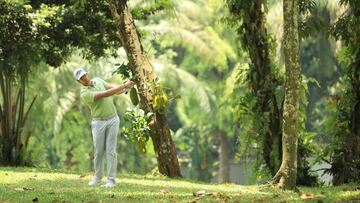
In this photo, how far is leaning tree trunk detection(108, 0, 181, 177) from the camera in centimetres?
1462

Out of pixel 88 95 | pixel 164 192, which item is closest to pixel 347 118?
pixel 164 192

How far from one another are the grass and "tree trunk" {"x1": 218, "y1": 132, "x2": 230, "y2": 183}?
2995cm

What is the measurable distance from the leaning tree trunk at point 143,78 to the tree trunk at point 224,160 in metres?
28.0

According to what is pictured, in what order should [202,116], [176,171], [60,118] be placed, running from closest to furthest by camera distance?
[176,171] → [60,118] → [202,116]

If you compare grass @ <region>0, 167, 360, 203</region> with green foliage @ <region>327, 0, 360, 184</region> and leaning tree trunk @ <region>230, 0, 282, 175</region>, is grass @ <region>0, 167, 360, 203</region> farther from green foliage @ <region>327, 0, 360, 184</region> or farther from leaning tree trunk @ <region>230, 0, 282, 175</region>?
leaning tree trunk @ <region>230, 0, 282, 175</region>

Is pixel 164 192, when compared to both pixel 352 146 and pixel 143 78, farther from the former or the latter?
pixel 352 146

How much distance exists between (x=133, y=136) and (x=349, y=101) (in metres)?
4.29

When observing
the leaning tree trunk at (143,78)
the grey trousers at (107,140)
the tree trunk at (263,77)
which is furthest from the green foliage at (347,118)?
the grey trousers at (107,140)

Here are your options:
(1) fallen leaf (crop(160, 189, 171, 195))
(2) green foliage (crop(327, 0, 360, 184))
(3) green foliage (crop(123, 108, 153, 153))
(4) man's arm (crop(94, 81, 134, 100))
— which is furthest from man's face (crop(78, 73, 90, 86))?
(2) green foliage (crop(327, 0, 360, 184))

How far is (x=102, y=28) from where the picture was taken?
17.5 metres

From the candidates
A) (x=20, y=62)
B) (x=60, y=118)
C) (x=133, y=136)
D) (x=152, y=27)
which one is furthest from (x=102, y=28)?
(x=152, y=27)

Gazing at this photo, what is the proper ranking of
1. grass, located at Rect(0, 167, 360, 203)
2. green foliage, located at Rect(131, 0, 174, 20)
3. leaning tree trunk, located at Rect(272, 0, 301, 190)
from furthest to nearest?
green foliage, located at Rect(131, 0, 174, 20)
leaning tree trunk, located at Rect(272, 0, 301, 190)
grass, located at Rect(0, 167, 360, 203)

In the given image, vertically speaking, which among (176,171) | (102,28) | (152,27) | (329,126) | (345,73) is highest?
(152,27)

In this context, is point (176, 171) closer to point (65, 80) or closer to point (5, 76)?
point (5, 76)
